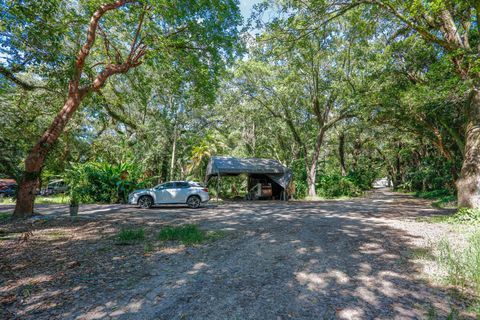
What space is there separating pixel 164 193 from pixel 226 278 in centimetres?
1020

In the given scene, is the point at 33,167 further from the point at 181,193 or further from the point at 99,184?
the point at 99,184

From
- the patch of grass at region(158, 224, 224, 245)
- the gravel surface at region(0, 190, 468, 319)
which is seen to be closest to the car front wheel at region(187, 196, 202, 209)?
the patch of grass at region(158, 224, 224, 245)

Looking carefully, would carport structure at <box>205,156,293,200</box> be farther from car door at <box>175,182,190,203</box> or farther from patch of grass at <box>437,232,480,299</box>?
patch of grass at <box>437,232,480,299</box>

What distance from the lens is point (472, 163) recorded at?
8.55m

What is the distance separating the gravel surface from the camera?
2865 mm

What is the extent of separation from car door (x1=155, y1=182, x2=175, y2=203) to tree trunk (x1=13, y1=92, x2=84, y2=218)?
543 cm

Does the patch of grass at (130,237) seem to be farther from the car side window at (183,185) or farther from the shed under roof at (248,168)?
the shed under roof at (248,168)

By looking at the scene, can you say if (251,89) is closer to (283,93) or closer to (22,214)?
(283,93)

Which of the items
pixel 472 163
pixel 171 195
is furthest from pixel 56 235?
pixel 472 163

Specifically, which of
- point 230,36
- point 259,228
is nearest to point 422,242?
point 259,228

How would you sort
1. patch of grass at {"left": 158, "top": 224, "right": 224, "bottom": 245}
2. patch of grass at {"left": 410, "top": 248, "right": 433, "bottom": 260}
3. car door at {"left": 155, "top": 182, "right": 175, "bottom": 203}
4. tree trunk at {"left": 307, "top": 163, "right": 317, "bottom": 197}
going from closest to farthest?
patch of grass at {"left": 410, "top": 248, "right": 433, "bottom": 260}, patch of grass at {"left": 158, "top": 224, "right": 224, "bottom": 245}, car door at {"left": 155, "top": 182, "right": 175, "bottom": 203}, tree trunk at {"left": 307, "top": 163, "right": 317, "bottom": 197}

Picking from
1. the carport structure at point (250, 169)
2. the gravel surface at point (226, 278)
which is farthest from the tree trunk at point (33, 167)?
the carport structure at point (250, 169)

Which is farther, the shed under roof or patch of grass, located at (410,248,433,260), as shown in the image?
the shed under roof

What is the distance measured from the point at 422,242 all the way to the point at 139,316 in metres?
6.15
